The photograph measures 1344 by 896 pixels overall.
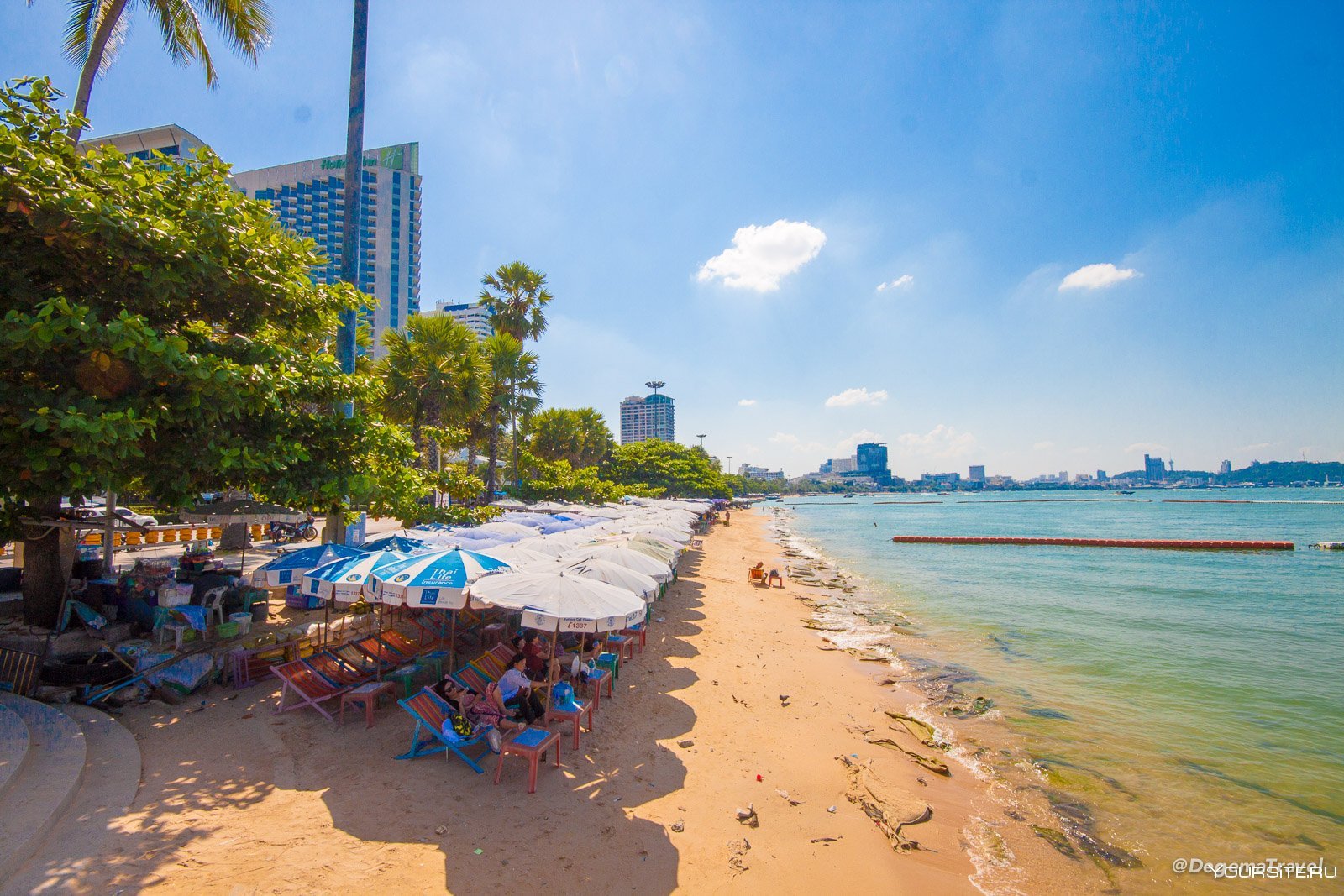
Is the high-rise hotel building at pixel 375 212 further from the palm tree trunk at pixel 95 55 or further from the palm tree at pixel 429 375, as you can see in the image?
the palm tree trunk at pixel 95 55

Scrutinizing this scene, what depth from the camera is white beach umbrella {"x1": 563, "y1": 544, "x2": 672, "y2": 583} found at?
10.2 meters

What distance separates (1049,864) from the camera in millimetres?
6160

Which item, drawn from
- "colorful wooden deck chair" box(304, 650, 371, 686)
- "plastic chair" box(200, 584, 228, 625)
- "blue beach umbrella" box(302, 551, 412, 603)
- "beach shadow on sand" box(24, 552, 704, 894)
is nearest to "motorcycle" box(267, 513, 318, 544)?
"plastic chair" box(200, 584, 228, 625)

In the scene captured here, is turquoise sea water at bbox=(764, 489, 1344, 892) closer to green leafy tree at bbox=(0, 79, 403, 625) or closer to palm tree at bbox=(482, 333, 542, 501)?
green leafy tree at bbox=(0, 79, 403, 625)

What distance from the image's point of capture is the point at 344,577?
24.8 feet

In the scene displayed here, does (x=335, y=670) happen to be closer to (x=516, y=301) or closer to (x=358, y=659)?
(x=358, y=659)

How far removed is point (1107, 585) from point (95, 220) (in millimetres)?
35439

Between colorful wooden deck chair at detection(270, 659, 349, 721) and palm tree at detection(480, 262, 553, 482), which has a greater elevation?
palm tree at detection(480, 262, 553, 482)

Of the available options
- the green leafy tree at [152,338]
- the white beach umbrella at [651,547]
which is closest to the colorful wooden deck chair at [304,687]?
the green leafy tree at [152,338]

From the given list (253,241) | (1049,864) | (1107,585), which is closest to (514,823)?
(1049,864)

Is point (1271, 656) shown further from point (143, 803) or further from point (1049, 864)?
point (143, 803)

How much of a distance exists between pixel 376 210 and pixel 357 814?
131494 millimetres

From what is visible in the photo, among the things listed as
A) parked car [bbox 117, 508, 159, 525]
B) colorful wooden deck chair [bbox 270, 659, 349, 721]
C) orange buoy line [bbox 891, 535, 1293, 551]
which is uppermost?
parked car [bbox 117, 508, 159, 525]

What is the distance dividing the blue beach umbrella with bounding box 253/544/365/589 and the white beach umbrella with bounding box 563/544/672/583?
146 inches
